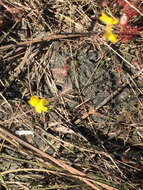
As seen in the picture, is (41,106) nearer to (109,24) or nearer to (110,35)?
(110,35)

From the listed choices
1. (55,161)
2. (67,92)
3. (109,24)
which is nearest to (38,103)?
(67,92)

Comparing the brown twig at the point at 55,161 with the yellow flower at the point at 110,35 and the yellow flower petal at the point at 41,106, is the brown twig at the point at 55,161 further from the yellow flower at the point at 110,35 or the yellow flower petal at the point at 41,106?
the yellow flower at the point at 110,35

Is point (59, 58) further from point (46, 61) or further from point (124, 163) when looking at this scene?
point (124, 163)

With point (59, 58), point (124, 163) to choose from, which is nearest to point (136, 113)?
point (124, 163)

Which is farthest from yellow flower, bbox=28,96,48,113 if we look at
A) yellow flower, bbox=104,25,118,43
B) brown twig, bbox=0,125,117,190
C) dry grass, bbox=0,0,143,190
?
yellow flower, bbox=104,25,118,43

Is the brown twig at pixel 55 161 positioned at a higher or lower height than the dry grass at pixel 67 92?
lower

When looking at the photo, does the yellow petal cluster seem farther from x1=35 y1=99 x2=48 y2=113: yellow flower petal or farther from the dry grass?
x1=35 y1=99 x2=48 y2=113: yellow flower petal

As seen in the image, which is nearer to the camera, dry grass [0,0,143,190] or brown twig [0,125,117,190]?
brown twig [0,125,117,190]

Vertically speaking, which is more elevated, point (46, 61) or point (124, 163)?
point (46, 61)

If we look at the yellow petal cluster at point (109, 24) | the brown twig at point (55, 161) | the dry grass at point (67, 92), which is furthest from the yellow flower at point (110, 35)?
the brown twig at point (55, 161)
